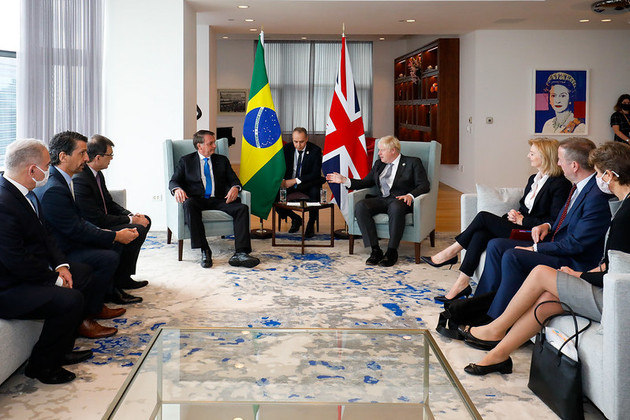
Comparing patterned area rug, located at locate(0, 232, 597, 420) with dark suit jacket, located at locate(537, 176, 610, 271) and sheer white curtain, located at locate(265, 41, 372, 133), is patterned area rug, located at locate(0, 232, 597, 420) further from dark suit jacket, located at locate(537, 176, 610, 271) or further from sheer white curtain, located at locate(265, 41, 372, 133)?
sheer white curtain, located at locate(265, 41, 372, 133)

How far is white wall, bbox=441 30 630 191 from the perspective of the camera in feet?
35.6

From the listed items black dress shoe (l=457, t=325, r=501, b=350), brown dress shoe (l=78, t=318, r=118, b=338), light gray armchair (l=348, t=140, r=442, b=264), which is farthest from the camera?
light gray armchair (l=348, t=140, r=442, b=264)

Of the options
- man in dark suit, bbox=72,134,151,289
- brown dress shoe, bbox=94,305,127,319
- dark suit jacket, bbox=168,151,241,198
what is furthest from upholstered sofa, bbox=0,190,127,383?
dark suit jacket, bbox=168,151,241,198

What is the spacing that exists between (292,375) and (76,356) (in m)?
1.50

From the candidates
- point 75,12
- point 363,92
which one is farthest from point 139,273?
point 363,92

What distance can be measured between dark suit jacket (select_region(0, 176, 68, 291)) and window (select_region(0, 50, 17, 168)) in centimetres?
312

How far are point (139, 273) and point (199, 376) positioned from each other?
325 centimetres

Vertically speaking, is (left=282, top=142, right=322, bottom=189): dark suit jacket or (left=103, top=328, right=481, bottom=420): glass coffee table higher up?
(left=282, top=142, right=322, bottom=189): dark suit jacket

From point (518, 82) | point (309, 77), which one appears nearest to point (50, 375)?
point (518, 82)

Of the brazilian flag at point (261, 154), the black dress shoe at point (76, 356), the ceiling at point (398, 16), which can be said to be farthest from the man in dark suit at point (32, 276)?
the ceiling at point (398, 16)

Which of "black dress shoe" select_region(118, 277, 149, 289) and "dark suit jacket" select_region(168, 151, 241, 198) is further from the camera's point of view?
"dark suit jacket" select_region(168, 151, 241, 198)

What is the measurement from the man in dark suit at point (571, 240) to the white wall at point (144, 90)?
4938 mm

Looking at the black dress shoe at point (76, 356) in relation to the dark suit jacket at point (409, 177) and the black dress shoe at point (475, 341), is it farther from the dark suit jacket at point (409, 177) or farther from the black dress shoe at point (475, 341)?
the dark suit jacket at point (409, 177)

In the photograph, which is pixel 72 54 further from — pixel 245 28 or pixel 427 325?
pixel 427 325
